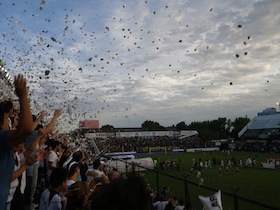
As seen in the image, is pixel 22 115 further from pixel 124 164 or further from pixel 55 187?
pixel 124 164

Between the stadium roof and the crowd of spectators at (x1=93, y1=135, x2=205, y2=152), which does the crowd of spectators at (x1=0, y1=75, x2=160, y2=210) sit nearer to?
the crowd of spectators at (x1=93, y1=135, x2=205, y2=152)

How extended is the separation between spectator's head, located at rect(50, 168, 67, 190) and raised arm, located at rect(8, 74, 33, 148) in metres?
2.10

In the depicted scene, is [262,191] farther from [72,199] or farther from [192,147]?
[192,147]

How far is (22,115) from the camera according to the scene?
2199 millimetres

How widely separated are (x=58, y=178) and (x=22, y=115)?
7.82 ft

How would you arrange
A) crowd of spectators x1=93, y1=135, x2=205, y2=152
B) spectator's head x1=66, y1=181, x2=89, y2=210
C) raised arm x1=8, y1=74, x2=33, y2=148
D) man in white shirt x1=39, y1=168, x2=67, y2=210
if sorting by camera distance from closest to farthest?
raised arm x1=8, y1=74, x2=33, y2=148
spectator's head x1=66, y1=181, x2=89, y2=210
man in white shirt x1=39, y1=168, x2=67, y2=210
crowd of spectators x1=93, y1=135, x2=205, y2=152

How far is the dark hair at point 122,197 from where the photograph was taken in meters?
1.44

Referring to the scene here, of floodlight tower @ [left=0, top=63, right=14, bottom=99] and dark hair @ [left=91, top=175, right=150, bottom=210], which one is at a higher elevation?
floodlight tower @ [left=0, top=63, right=14, bottom=99]

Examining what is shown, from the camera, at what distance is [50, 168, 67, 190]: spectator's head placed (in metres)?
4.31

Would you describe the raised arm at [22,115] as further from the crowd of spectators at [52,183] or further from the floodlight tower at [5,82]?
the floodlight tower at [5,82]

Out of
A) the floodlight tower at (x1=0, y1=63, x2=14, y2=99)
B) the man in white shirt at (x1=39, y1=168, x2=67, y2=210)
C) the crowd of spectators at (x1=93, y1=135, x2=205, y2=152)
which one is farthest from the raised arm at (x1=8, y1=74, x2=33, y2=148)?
the crowd of spectators at (x1=93, y1=135, x2=205, y2=152)

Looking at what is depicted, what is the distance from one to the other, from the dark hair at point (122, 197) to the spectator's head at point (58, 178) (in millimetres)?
3026

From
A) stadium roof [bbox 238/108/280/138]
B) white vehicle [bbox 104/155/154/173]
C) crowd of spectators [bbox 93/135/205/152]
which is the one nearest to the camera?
white vehicle [bbox 104/155/154/173]

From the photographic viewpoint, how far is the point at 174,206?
8047 mm
